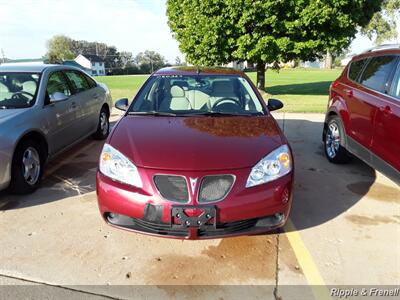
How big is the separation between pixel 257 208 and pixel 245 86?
2030 mm

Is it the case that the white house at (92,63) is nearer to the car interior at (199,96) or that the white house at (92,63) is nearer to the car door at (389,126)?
the car interior at (199,96)

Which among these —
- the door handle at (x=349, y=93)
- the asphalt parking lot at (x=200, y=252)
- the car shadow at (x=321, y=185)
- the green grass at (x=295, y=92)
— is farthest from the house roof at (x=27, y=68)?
the green grass at (x=295, y=92)

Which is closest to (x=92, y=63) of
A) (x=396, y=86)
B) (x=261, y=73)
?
(x=261, y=73)

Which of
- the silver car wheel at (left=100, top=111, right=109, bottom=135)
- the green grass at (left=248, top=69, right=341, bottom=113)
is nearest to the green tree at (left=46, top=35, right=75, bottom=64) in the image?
the green grass at (left=248, top=69, right=341, bottom=113)

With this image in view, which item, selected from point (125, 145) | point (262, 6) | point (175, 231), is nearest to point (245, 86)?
point (125, 145)

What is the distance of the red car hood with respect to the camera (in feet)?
9.50

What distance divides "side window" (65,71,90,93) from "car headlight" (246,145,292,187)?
159 inches

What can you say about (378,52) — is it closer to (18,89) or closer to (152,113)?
(152,113)

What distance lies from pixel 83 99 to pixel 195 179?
3922 mm

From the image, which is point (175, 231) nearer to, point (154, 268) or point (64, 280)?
point (154, 268)

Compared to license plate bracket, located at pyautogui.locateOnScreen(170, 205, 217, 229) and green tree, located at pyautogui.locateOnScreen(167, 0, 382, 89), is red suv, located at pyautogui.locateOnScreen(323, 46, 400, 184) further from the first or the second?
green tree, located at pyautogui.locateOnScreen(167, 0, 382, 89)

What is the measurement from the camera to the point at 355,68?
539 centimetres

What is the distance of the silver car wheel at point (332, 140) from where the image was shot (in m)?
5.62

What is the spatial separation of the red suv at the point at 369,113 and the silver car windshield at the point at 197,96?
1444 mm
